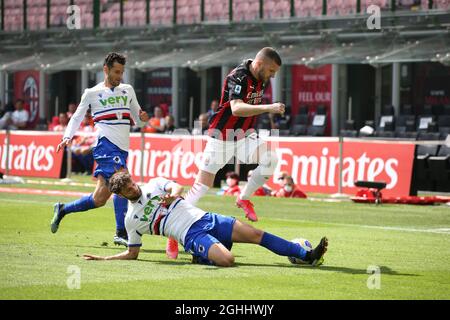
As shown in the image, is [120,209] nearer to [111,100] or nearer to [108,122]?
[108,122]

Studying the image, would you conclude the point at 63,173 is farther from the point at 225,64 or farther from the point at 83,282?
the point at 83,282

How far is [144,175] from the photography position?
2708 centimetres

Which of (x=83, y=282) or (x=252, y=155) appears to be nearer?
(x=83, y=282)

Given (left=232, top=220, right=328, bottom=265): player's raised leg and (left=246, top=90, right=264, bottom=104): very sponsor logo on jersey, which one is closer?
(left=232, top=220, right=328, bottom=265): player's raised leg

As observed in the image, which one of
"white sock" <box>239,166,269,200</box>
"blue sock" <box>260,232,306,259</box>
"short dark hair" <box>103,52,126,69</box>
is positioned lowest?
"blue sock" <box>260,232,306,259</box>

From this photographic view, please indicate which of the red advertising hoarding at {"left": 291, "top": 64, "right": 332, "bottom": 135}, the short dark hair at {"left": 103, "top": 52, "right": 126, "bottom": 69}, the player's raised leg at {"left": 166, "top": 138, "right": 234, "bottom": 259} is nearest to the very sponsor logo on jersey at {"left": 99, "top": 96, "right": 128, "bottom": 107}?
the short dark hair at {"left": 103, "top": 52, "right": 126, "bottom": 69}

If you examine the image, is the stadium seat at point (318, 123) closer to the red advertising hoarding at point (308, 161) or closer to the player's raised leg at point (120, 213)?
the red advertising hoarding at point (308, 161)

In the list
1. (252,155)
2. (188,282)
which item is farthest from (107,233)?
(188,282)

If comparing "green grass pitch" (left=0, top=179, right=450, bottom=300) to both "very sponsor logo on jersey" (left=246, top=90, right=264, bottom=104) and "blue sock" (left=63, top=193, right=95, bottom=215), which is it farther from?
"very sponsor logo on jersey" (left=246, top=90, right=264, bottom=104)

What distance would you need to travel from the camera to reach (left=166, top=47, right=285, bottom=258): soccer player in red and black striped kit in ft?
41.9

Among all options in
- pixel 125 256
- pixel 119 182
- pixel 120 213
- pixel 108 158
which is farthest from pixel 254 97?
pixel 125 256

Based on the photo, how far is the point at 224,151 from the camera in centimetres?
1342

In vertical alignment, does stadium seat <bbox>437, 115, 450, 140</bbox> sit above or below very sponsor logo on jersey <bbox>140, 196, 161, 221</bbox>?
above

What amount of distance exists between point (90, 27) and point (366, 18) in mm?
13012
